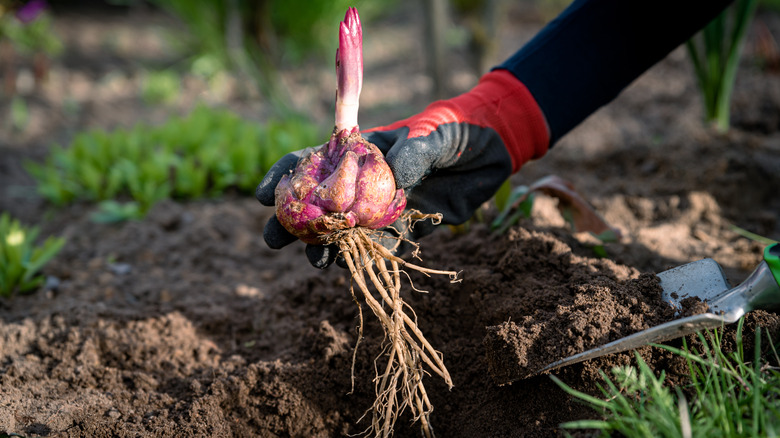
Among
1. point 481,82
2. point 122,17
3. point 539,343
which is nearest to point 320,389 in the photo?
point 539,343

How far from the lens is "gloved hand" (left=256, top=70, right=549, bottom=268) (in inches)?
55.6

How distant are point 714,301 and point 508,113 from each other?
30.3 inches

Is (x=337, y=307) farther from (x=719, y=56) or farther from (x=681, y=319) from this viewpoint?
(x=719, y=56)

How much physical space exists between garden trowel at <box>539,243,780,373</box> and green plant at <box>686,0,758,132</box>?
1.69m

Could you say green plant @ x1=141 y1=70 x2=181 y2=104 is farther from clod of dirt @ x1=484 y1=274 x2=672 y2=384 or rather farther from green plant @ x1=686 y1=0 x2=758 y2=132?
clod of dirt @ x1=484 y1=274 x2=672 y2=384

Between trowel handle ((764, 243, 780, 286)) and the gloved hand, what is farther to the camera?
the gloved hand

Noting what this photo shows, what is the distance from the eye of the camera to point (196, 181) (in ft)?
9.10

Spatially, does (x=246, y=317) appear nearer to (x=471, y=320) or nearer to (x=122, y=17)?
(x=471, y=320)

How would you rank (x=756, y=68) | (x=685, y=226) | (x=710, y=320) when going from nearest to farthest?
(x=710, y=320)
(x=685, y=226)
(x=756, y=68)

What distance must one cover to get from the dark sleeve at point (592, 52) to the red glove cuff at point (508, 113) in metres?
0.04

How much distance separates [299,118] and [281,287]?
198cm

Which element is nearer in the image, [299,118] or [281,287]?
[281,287]

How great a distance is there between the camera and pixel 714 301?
50.6 inches

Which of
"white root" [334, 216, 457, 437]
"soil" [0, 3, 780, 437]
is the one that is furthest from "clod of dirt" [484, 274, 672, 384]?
"white root" [334, 216, 457, 437]
